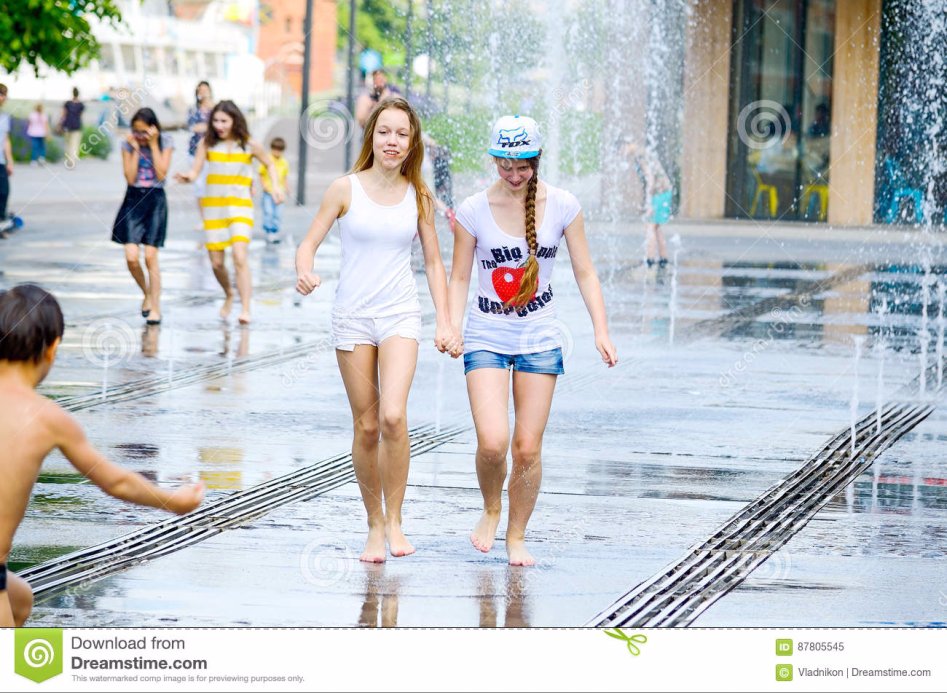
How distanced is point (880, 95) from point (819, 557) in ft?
82.2

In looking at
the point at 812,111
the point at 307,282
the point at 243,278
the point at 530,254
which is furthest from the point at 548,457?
the point at 812,111

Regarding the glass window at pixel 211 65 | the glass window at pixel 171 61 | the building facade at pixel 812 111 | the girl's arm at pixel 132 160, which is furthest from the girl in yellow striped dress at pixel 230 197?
the glass window at pixel 211 65

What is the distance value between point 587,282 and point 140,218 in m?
7.74

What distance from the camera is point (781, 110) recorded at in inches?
1240

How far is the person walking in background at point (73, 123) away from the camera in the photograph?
131ft

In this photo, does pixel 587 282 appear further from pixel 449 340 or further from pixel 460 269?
pixel 449 340

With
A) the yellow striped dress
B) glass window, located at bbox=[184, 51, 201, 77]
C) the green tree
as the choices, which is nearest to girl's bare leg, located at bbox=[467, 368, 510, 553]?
the yellow striped dress

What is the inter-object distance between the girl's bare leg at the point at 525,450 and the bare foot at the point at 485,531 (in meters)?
0.15

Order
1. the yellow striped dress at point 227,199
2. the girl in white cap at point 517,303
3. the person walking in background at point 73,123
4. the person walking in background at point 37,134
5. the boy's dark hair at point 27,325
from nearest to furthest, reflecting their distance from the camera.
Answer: the boy's dark hair at point 27,325, the girl in white cap at point 517,303, the yellow striped dress at point 227,199, the person walking in background at point 37,134, the person walking in background at point 73,123

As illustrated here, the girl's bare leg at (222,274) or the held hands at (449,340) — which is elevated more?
the girl's bare leg at (222,274)

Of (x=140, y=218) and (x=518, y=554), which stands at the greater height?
(x=140, y=218)

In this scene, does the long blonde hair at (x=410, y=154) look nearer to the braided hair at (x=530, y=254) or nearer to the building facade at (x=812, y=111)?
the braided hair at (x=530, y=254)

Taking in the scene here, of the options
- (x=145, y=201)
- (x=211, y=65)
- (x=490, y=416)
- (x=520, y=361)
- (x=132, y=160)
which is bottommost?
(x=490, y=416)

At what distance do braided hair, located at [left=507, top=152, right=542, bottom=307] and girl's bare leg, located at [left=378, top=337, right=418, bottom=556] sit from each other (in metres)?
0.45
